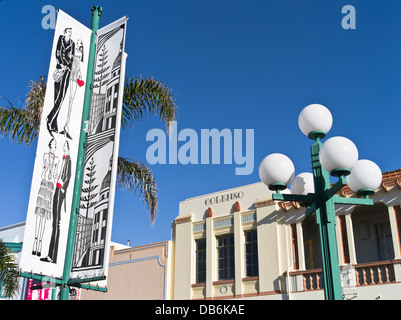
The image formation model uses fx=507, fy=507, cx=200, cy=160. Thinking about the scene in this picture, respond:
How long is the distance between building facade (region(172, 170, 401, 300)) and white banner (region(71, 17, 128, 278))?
1136 cm

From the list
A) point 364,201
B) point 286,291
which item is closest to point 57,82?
point 364,201

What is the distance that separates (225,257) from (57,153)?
1360 centimetres

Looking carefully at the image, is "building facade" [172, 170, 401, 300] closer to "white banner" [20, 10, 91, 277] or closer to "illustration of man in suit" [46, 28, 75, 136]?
"white banner" [20, 10, 91, 277]

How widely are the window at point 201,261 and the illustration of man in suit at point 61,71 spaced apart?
1392 cm

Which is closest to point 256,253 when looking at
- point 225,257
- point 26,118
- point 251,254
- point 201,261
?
point 251,254

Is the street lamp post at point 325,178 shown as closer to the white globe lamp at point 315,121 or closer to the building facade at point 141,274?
the white globe lamp at point 315,121

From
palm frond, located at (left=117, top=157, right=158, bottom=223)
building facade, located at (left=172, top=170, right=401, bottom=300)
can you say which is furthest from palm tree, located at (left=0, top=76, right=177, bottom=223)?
building facade, located at (left=172, top=170, right=401, bottom=300)

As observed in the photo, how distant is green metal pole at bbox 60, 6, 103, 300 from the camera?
7747mm

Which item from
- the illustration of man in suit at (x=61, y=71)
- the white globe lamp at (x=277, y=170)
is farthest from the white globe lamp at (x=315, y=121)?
the illustration of man in suit at (x=61, y=71)

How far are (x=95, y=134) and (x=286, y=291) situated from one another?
39.7ft

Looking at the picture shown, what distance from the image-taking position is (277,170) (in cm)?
695

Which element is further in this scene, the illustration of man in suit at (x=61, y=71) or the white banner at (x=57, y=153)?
the illustration of man in suit at (x=61, y=71)

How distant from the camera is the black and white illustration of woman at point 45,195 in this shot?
25.0 ft

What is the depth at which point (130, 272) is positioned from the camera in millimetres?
23109
